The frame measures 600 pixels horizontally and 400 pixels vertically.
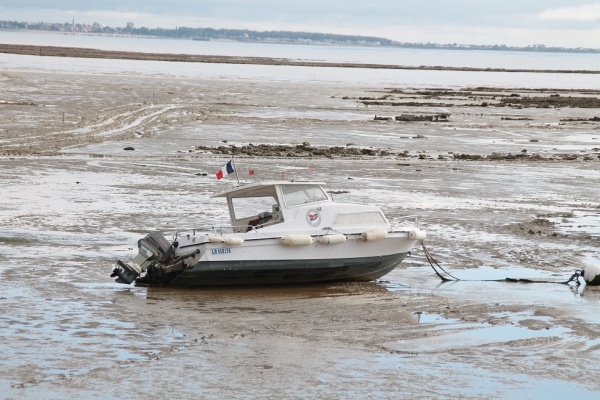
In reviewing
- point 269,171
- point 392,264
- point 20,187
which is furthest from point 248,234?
point 269,171

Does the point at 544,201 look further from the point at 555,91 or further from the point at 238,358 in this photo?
the point at 555,91

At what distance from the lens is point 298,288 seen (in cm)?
1891

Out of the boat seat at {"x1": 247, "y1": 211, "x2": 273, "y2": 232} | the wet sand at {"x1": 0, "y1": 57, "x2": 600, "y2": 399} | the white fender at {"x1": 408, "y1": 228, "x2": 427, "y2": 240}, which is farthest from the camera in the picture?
the white fender at {"x1": 408, "y1": 228, "x2": 427, "y2": 240}

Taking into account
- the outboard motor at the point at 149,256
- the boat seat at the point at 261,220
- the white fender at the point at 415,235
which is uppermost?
the boat seat at the point at 261,220

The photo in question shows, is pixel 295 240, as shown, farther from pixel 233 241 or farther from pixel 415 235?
pixel 415 235

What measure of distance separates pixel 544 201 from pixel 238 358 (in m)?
17.4

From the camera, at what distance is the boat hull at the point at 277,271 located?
1828 centimetres

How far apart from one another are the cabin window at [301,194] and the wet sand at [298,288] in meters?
1.61

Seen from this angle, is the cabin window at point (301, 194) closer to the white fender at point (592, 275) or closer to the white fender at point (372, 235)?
the white fender at point (372, 235)

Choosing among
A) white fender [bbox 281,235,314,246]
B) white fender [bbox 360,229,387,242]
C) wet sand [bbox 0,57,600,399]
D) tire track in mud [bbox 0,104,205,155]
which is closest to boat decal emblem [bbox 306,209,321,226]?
white fender [bbox 281,235,314,246]

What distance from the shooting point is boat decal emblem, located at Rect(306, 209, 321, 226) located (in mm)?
18844

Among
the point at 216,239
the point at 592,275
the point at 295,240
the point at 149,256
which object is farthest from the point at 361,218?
the point at 592,275

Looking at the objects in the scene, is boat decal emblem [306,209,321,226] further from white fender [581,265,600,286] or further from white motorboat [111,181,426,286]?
white fender [581,265,600,286]

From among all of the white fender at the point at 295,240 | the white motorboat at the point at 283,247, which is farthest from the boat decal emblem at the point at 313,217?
the white fender at the point at 295,240
